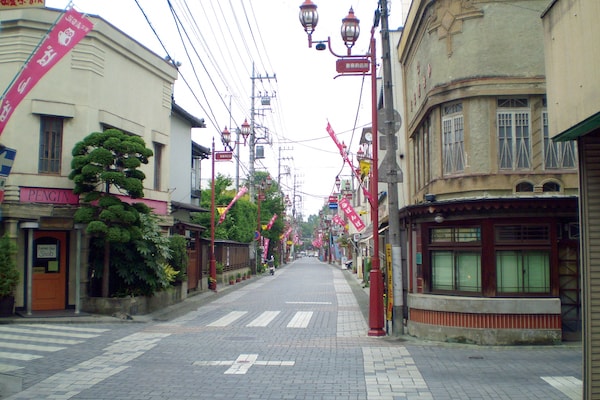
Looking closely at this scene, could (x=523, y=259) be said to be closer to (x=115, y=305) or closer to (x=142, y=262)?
(x=142, y=262)

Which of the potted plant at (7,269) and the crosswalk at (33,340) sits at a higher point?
the potted plant at (7,269)

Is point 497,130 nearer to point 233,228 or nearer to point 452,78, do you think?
point 452,78

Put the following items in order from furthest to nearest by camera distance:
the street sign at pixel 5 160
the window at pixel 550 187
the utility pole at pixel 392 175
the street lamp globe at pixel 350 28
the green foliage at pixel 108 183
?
the green foliage at pixel 108 183 → the utility pole at pixel 392 175 → the street lamp globe at pixel 350 28 → the window at pixel 550 187 → the street sign at pixel 5 160

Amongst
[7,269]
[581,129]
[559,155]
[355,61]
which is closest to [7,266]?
[7,269]

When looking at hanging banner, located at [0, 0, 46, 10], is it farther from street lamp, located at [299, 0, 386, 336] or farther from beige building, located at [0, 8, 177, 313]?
beige building, located at [0, 8, 177, 313]

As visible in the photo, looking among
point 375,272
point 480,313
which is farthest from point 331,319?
point 480,313

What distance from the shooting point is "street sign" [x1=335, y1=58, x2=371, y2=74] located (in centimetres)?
1533

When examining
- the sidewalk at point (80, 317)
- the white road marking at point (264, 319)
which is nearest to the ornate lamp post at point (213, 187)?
the sidewalk at point (80, 317)

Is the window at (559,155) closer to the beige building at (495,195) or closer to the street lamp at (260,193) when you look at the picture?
the beige building at (495,195)

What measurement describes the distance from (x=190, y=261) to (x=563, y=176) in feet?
59.6

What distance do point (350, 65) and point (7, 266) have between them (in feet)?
34.9

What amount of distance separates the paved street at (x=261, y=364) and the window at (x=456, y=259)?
1522mm

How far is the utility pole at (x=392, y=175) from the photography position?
1573cm

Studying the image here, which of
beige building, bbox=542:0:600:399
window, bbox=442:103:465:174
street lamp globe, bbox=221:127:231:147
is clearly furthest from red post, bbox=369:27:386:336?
street lamp globe, bbox=221:127:231:147
